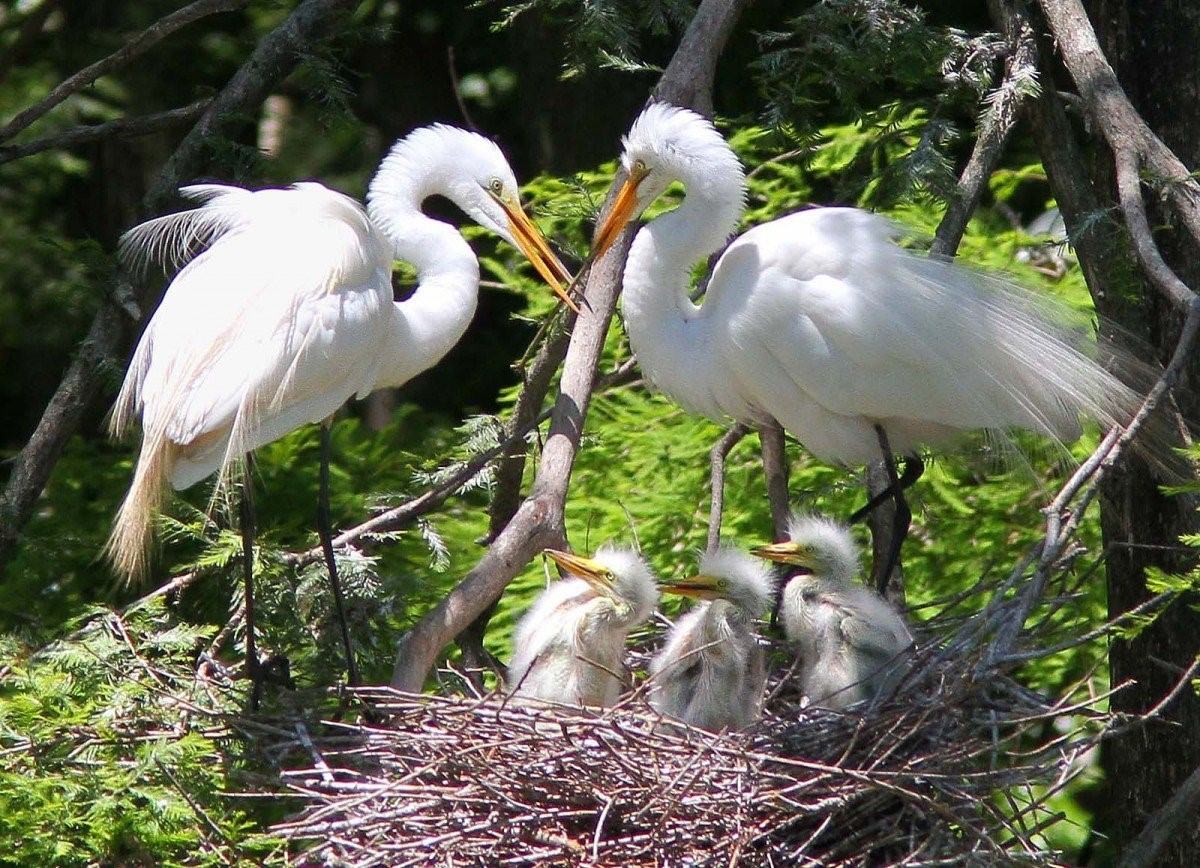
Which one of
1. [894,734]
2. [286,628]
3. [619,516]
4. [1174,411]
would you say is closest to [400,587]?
[286,628]

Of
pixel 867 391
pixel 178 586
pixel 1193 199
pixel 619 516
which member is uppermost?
pixel 1193 199

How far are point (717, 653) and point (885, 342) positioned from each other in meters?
1.08

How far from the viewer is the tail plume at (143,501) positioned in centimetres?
434

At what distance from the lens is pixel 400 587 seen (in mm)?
4926

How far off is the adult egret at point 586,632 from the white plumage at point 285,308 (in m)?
0.84

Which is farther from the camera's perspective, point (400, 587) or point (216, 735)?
point (400, 587)

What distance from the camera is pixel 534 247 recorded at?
5012mm

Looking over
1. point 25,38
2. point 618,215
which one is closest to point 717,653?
point 618,215

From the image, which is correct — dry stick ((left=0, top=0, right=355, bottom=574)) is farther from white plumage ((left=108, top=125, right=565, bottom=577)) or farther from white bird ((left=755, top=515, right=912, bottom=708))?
white bird ((left=755, top=515, right=912, bottom=708))

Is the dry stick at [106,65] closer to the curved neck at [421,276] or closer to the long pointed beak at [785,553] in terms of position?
the curved neck at [421,276]

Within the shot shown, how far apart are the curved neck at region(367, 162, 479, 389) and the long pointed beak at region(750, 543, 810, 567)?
110 cm

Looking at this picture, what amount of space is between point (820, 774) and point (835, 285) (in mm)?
1708

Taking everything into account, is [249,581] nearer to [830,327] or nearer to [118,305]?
[118,305]

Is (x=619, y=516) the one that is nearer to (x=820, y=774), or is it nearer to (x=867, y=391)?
(x=867, y=391)
